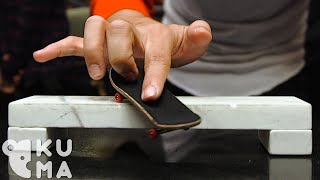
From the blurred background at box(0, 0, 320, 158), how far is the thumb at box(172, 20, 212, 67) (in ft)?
2.79

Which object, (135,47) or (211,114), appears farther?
(135,47)

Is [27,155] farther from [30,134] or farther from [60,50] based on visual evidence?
[60,50]

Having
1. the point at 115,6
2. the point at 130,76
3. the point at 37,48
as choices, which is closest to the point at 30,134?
the point at 130,76

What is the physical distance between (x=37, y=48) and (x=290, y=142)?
→ 51.5 inches

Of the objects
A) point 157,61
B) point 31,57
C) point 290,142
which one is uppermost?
point 157,61

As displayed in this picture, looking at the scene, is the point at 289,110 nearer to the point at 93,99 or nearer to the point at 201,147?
the point at 201,147

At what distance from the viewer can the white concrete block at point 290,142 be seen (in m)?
0.64

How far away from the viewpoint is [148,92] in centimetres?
59

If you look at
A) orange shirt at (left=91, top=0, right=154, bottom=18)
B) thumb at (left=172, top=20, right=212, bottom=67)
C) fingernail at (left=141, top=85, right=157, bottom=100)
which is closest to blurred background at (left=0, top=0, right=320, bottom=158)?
orange shirt at (left=91, top=0, right=154, bottom=18)

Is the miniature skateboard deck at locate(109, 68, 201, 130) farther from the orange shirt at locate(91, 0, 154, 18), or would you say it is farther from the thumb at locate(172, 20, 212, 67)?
the orange shirt at locate(91, 0, 154, 18)

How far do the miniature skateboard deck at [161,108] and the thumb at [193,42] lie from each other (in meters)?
0.15

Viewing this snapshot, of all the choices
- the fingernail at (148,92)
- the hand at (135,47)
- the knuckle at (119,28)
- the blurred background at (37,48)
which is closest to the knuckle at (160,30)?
the hand at (135,47)

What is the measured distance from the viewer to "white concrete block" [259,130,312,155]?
64 centimetres

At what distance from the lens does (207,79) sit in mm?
1176
